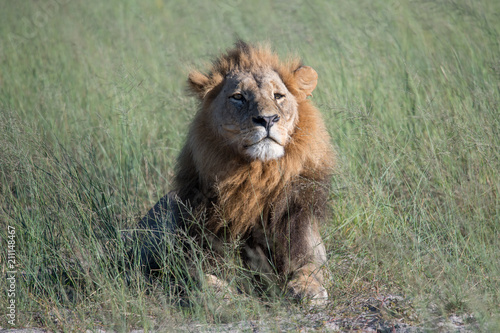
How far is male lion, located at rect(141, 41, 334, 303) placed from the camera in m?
3.41

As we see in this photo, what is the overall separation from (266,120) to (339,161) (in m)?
0.80

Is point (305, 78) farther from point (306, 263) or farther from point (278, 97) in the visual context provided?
point (306, 263)

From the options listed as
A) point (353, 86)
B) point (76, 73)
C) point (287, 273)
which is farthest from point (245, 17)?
point (287, 273)

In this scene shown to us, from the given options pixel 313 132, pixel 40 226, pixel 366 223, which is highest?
pixel 313 132

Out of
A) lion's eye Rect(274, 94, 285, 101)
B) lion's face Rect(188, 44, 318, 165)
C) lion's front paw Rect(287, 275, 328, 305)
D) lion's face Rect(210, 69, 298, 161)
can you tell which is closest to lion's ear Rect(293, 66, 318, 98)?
lion's face Rect(188, 44, 318, 165)

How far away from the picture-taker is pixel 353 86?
5.77 meters

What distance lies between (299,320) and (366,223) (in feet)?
4.82

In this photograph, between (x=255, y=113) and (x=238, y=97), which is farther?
(x=238, y=97)

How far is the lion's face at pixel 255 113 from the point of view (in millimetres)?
3320

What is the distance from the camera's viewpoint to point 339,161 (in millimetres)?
3850

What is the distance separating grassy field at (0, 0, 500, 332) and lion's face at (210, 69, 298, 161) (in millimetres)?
493

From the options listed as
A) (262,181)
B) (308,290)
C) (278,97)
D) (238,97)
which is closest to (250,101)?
(238,97)

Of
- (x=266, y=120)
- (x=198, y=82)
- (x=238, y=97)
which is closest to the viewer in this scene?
(x=266, y=120)

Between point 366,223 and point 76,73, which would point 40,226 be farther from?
point 76,73
